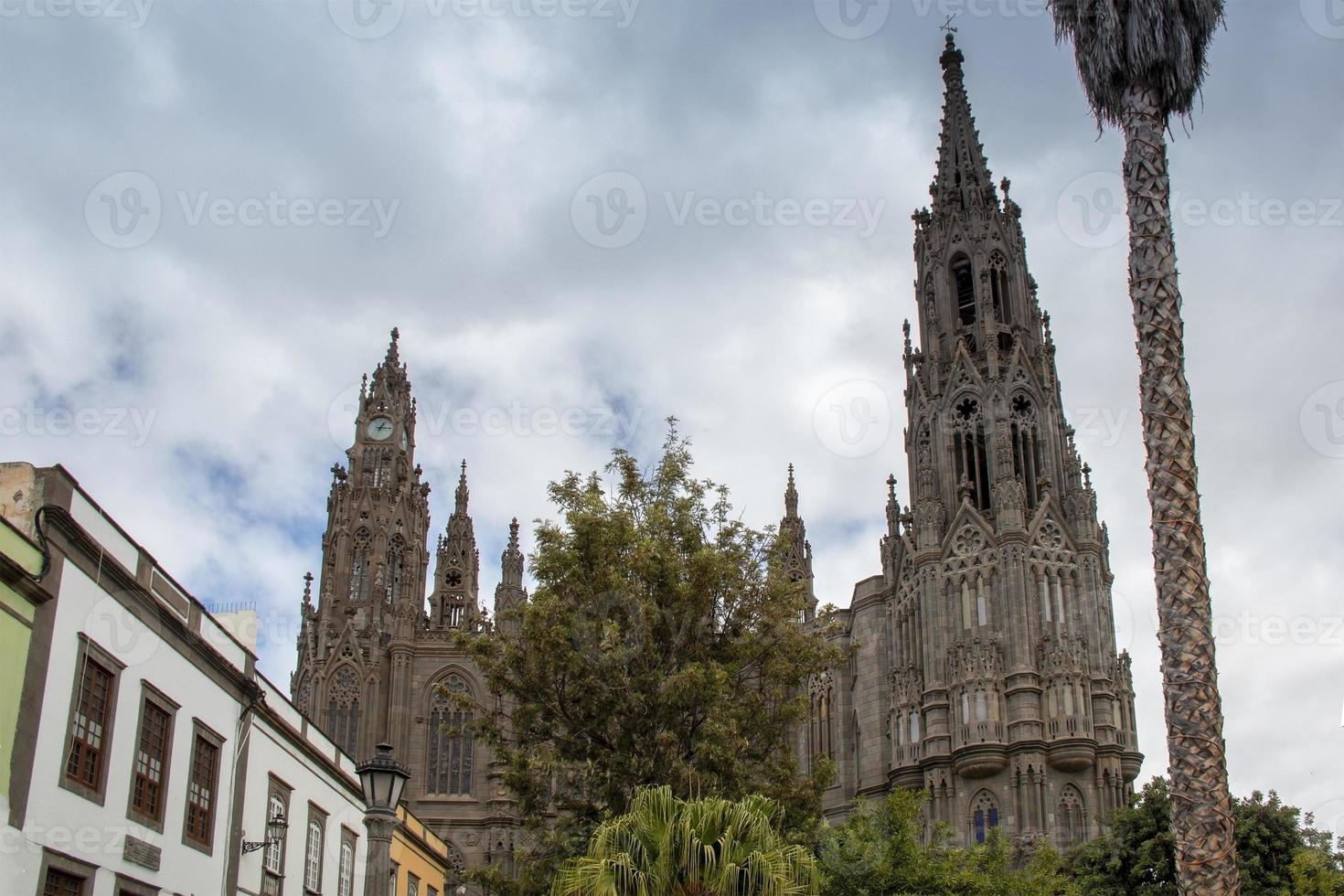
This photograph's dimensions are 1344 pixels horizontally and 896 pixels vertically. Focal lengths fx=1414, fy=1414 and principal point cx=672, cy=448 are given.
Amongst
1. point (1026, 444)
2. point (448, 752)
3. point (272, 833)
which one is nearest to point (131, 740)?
point (272, 833)

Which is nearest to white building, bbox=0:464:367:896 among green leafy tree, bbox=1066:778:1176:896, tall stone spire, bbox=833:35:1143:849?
green leafy tree, bbox=1066:778:1176:896

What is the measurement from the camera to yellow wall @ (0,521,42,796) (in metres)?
17.4

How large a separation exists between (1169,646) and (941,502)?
40.8 m

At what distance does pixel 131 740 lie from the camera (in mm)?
20797

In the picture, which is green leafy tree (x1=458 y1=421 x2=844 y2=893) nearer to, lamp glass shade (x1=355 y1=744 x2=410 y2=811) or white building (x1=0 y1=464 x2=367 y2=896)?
white building (x1=0 y1=464 x2=367 y2=896)

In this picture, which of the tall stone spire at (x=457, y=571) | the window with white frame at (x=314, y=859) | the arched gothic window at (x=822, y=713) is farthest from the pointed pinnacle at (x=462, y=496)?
the window with white frame at (x=314, y=859)

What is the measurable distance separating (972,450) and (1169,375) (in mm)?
41571

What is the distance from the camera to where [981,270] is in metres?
63.8

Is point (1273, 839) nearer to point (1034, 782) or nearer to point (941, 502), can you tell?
point (1034, 782)

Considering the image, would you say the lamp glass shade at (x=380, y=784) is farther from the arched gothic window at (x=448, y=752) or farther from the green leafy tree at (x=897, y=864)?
the arched gothic window at (x=448, y=752)

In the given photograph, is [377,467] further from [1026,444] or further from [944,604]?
[1026,444]

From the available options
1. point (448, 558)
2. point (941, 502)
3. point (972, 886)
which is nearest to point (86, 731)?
point (972, 886)

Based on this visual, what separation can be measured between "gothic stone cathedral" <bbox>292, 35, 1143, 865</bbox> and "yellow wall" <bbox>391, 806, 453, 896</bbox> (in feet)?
36.2

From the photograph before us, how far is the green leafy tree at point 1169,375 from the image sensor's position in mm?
17250
